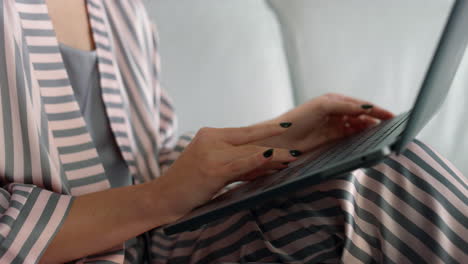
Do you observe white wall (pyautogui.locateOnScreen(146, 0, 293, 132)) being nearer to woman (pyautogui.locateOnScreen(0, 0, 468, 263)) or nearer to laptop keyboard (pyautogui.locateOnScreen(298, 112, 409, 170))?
woman (pyautogui.locateOnScreen(0, 0, 468, 263))

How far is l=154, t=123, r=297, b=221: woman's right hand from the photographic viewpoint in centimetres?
60

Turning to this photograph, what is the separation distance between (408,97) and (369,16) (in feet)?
0.66

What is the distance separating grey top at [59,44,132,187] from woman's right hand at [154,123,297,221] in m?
0.23

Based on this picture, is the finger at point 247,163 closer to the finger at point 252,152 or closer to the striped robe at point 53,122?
the finger at point 252,152

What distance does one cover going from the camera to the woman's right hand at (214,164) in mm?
600

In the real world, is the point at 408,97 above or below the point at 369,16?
below

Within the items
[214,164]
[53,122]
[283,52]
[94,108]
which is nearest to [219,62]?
[283,52]

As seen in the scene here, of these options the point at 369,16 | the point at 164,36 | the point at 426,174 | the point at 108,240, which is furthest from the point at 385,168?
the point at 164,36

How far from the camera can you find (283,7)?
1299 mm

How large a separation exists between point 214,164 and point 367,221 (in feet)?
0.65

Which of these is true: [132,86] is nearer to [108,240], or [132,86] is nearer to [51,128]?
[51,128]

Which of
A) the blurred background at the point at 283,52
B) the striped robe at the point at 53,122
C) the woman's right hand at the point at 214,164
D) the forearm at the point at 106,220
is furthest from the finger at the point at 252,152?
the blurred background at the point at 283,52

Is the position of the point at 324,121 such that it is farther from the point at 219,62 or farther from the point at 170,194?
the point at 219,62

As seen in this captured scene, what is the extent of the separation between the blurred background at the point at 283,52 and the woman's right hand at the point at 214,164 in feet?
1.74
